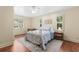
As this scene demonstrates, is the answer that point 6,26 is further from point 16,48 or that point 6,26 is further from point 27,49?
point 27,49

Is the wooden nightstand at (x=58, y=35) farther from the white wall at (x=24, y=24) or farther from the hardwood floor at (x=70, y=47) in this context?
the white wall at (x=24, y=24)

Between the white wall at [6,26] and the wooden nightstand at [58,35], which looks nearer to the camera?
the white wall at [6,26]

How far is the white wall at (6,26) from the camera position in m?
1.06

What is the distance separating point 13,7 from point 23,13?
0.67 feet

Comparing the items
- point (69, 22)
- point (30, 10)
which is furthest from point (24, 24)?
point (69, 22)

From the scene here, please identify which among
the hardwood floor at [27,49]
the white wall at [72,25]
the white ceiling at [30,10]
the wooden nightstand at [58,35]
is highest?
the white ceiling at [30,10]

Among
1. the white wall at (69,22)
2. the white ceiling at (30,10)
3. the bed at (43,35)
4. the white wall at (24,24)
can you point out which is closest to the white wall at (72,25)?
the white wall at (69,22)

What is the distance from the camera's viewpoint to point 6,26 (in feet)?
3.55

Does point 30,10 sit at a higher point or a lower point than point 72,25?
higher

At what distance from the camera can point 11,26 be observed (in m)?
1.10

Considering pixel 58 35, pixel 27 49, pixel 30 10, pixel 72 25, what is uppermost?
pixel 30 10

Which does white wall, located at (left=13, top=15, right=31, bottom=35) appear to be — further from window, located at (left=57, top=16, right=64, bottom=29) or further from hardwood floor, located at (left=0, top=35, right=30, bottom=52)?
window, located at (left=57, top=16, right=64, bottom=29)
